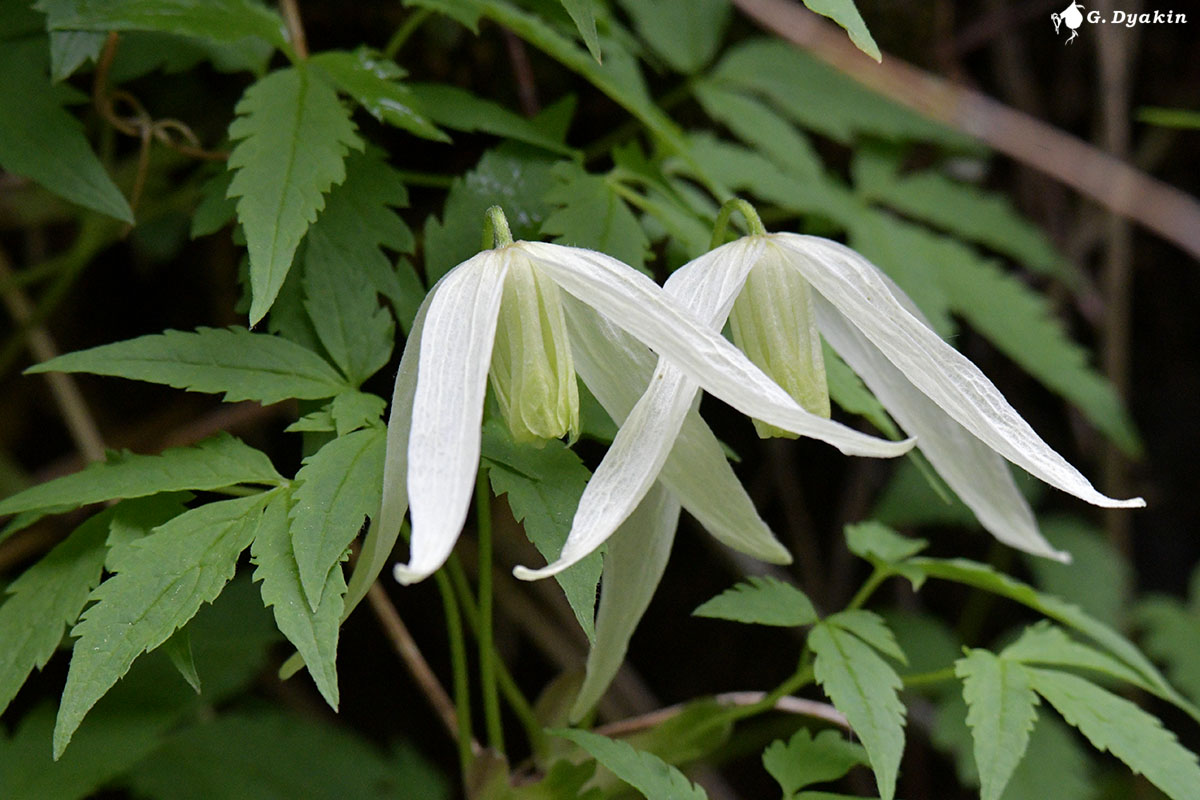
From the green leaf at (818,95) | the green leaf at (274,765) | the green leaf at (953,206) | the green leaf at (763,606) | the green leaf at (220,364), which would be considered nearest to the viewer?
the green leaf at (220,364)

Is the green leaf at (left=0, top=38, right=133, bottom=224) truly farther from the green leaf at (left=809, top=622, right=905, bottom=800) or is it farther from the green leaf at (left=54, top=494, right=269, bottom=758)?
the green leaf at (left=809, top=622, right=905, bottom=800)

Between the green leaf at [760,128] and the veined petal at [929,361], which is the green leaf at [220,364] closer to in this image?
the veined petal at [929,361]

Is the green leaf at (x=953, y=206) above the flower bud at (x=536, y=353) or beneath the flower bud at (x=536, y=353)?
above

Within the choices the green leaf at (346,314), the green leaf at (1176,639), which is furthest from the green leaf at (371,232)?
the green leaf at (1176,639)

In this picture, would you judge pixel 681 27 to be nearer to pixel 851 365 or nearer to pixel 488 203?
pixel 488 203

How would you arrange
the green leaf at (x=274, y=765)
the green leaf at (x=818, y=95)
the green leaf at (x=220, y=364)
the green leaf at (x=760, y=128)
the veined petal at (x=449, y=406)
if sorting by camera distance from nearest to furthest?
the veined petal at (x=449, y=406) < the green leaf at (x=220, y=364) < the green leaf at (x=274, y=765) < the green leaf at (x=760, y=128) < the green leaf at (x=818, y=95)

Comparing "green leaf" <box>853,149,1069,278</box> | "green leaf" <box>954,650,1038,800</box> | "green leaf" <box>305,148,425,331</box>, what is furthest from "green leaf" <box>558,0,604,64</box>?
"green leaf" <box>853,149,1069,278</box>
